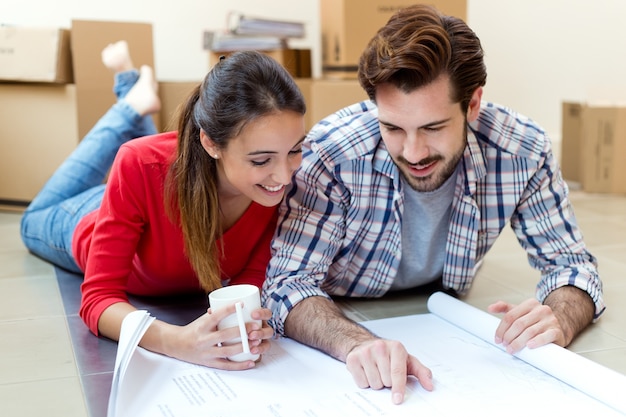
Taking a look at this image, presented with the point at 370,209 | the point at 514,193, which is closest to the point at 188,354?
the point at 370,209

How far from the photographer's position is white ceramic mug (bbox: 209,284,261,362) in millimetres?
1217

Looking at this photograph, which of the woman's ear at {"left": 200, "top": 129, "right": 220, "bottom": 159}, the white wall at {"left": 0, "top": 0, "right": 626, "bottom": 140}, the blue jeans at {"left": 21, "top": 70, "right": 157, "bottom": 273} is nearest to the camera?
the woman's ear at {"left": 200, "top": 129, "right": 220, "bottom": 159}

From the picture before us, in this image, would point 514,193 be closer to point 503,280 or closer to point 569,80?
point 503,280

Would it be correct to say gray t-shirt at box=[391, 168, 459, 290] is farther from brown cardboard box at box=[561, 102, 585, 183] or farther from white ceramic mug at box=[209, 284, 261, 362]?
brown cardboard box at box=[561, 102, 585, 183]

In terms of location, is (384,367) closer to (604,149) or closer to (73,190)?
(73,190)

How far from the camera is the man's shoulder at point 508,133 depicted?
5.06 ft

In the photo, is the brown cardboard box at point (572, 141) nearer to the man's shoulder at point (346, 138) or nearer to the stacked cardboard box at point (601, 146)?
the stacked cardboard box at point (601, 146)

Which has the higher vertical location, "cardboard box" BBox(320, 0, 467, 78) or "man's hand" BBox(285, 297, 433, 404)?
"cardboard box" BBox(320, 0, 467, 78)

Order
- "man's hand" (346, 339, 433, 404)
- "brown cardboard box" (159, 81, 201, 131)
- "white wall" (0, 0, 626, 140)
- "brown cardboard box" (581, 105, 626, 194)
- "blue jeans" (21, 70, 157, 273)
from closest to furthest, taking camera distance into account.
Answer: "man's hand" (346, 339, 433, 404), "blue jeans" (21, 70, 157, 273), "brown cardboard box" (159, 81, 201, 131), "brown cardboard box" (581, 105, 626, 194), "white wall" (0, 0, 626, 140)

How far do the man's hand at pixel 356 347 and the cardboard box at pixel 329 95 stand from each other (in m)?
1.61

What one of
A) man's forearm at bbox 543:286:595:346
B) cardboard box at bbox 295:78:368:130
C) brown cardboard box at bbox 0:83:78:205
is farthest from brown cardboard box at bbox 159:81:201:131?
man's forearm at bbox 543:286:595:346

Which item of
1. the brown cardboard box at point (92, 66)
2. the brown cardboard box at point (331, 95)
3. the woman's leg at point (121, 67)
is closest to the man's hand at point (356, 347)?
the woman's leg at point (121, 67)

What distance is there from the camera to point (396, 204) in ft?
5.12

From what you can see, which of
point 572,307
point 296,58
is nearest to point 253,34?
point 296,58
